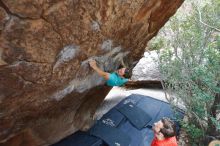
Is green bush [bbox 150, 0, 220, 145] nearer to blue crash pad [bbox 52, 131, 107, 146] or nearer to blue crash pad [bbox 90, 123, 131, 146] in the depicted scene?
blue crash pad [bbox 90, 123, 131, 146]

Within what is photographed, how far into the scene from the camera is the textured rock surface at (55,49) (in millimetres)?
3393

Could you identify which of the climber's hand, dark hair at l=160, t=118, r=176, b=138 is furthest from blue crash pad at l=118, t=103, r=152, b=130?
the climber's hand

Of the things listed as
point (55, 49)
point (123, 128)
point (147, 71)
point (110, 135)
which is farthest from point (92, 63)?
point (147, 71)

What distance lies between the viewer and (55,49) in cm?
384

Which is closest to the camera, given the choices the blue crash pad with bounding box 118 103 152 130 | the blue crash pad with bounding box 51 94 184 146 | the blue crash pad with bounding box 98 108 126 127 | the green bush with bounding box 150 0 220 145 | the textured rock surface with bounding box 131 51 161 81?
the green bush with bounding box 150 0 220 145

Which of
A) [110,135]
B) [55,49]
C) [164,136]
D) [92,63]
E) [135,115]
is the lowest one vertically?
[110,135]

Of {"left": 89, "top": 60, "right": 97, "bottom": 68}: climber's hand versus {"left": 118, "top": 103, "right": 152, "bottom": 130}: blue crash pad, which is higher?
{"left": 89, "top": 60, "right": 97, "bottom": 68}: climber's hand

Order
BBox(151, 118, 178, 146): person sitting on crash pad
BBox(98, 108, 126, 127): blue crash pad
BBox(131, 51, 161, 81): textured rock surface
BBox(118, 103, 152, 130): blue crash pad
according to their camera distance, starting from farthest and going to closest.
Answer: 1. BBox(131, 51, 161, 81): textured rock surface
2. BBox(118, 103, 152, 130): blue crash pad
3. BBox(98, 108, 126, 127): blue crash pad
4. BBox(151, 118, 178, 146): person sitting on crash pad

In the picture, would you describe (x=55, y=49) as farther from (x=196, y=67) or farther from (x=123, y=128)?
(x=123, y=128)

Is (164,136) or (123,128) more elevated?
(164,136)

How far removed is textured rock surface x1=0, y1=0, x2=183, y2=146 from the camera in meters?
3.39

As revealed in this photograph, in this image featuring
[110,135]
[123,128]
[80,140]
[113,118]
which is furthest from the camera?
A: [113,118]

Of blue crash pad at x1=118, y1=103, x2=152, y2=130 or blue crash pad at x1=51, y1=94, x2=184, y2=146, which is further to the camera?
blue crash pad at x1=118, y1=103, x2=152, y2=130

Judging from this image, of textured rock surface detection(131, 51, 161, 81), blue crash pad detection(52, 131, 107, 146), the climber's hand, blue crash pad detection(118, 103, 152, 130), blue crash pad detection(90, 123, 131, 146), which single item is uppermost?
the climber's hand
